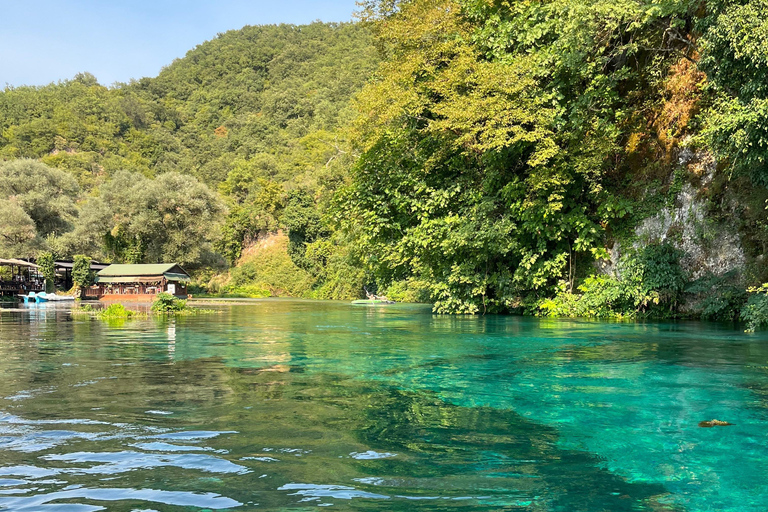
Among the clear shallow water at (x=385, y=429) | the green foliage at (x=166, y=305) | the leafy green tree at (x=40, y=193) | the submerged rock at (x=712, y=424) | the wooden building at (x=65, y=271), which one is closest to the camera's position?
the clear shallow water at (x=385, y=429)

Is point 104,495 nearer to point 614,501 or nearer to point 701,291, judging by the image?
point 614,501

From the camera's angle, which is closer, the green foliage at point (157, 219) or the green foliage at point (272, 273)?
the green foliage at point (157, 219)

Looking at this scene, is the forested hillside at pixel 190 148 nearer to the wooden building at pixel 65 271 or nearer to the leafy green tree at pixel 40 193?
the leafy green tree at pixel 40 193

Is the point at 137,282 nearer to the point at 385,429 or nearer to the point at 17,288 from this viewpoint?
the point at 17,288

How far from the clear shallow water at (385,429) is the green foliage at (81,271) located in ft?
154

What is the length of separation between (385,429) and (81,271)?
5667 cm

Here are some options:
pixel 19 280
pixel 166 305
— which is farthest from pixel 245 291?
pixel 166 305

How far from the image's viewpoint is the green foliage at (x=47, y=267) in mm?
56281

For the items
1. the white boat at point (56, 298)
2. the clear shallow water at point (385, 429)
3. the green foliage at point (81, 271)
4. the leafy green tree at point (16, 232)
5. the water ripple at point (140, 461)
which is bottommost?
the white boat at point (56, 298)

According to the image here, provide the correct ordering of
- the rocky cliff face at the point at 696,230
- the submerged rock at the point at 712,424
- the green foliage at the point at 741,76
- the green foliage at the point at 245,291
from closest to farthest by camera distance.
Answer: the submerged rock at the point at 712,424 < the green foliage at the point at 741,76 < the rocky cliff face at the point at 696,230 < the green foliage at the point at 245,291

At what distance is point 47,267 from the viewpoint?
186 feet

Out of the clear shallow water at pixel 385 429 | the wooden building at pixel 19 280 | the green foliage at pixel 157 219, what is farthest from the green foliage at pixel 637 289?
the green foliage at pixel 157 219

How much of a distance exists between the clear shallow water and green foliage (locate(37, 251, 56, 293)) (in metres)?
48.0

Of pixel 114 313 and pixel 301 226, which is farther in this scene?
pixel 301 226
